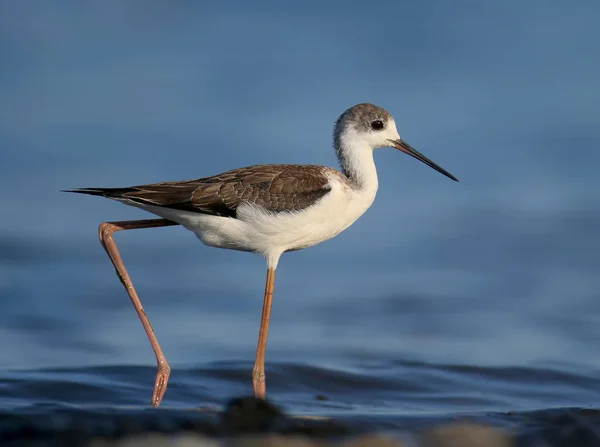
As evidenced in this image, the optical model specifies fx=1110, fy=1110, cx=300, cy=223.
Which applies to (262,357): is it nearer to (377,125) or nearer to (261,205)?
(261,205)

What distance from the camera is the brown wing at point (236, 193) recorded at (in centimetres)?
1070

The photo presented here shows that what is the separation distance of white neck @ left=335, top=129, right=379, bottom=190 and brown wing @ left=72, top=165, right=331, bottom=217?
18.6 inches

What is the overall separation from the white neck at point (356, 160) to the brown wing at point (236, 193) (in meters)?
0.47

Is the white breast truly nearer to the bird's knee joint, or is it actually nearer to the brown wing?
the brown wing

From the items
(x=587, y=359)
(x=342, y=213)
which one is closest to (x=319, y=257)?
(x=587, y=359)

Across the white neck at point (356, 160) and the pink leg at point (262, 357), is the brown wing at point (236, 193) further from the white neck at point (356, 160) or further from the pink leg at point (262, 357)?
the pink leg at point (262, 357)

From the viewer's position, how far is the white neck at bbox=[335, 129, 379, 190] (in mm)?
11211

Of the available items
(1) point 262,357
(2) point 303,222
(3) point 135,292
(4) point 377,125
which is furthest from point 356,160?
(3) point 135,292

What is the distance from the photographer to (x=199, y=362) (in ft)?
41.8

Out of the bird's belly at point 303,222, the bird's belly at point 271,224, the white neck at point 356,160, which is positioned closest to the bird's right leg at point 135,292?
the bird's belly at point 271,224

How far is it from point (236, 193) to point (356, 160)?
4.46ft

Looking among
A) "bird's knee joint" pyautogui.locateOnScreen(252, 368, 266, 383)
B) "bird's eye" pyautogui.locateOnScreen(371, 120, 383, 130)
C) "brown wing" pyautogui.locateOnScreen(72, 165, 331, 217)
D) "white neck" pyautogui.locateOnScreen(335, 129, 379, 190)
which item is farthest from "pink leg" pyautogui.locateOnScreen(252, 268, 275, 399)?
"bird's eye" pyautogui.locateOnScreen(371, 120, 383, 130)

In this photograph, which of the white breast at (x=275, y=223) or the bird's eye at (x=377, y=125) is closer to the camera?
the white breast at (x=275, y=223)

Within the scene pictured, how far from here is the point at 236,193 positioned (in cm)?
1079
